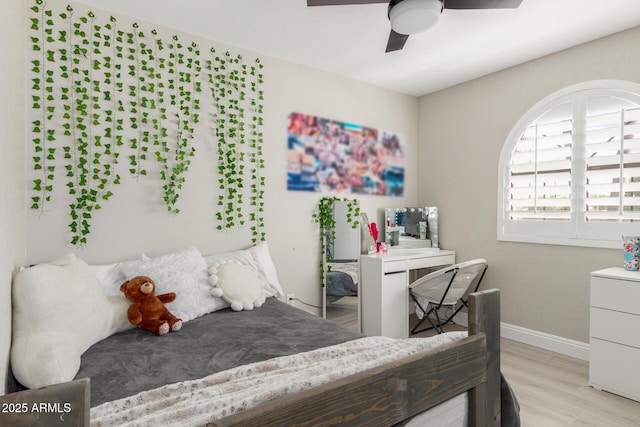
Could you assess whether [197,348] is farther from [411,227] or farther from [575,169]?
[575,169]

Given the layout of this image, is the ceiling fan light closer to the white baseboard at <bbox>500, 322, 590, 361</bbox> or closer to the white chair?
the white chair

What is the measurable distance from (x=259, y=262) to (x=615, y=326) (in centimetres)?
252

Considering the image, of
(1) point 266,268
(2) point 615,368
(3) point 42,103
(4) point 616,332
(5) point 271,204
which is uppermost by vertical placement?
(3) point 42,103

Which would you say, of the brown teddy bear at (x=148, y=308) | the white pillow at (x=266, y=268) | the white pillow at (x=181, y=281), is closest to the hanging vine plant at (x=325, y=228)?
the white pillow at (x=266, y=268)

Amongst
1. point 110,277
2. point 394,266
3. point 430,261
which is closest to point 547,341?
point 430,261

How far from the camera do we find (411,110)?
4.14 m

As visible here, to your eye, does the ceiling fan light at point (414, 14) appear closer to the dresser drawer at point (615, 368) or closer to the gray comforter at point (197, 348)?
the gray comforter at point (197, 348)

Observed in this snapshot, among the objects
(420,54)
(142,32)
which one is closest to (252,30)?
Result: (142,32)

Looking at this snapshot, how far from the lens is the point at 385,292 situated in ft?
10.2

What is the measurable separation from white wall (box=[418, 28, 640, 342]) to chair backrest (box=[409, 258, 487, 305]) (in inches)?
16.9

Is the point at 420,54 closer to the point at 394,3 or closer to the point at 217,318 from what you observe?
the point at 394,3

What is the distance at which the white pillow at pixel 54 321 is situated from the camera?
51.4 inches

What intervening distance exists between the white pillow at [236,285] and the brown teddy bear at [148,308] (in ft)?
1.09

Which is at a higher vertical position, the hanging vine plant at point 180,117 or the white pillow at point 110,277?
the hanging vine plant at point 180,117
